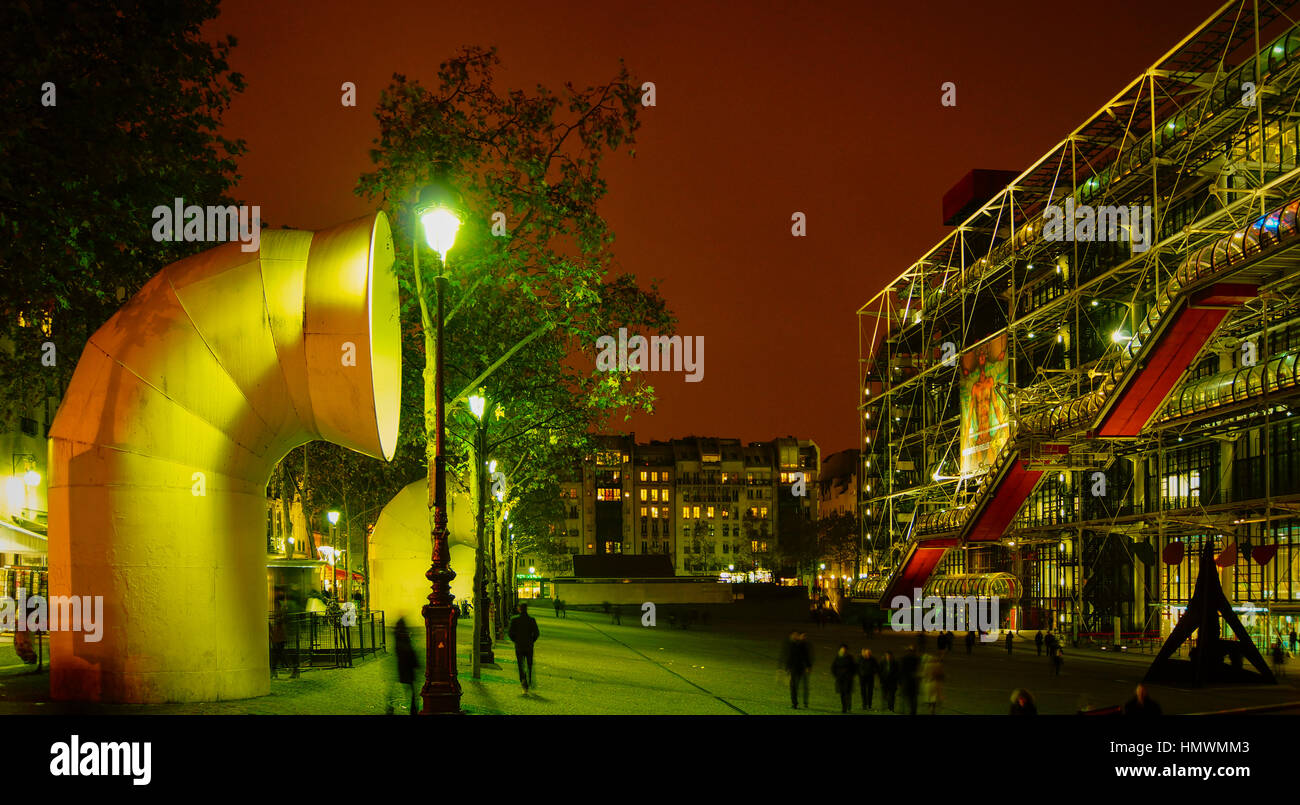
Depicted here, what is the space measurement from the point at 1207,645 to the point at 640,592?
186 feet

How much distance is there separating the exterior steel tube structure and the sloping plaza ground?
721mm

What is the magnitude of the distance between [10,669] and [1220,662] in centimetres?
2516

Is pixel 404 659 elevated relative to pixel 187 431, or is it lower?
lower

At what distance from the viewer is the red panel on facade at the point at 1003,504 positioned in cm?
4500

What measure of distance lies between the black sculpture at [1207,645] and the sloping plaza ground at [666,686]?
1.52 feet

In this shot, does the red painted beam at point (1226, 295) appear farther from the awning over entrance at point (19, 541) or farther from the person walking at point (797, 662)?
the awning over entrance at point (19, 541)

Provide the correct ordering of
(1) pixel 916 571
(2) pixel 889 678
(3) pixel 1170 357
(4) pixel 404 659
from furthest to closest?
(1) pixel 916 571, (3) pixel 1170 357, (2) pixel 889 678, (4) pixel 404 659

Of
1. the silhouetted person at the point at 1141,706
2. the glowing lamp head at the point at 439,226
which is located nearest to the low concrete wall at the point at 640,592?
the glowing lamp head at the point at 439,226

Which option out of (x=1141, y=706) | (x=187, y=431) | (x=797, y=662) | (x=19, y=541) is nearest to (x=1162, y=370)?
(x=797, y=662)

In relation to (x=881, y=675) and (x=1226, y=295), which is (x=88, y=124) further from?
(x=1226, y=295)

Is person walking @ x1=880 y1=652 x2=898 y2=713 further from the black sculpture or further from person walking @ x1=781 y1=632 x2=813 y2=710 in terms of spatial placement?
the black sculpture

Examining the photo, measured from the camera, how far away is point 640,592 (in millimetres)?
80812
